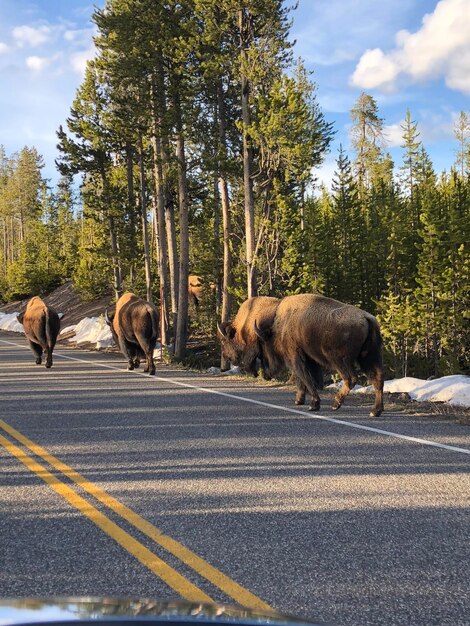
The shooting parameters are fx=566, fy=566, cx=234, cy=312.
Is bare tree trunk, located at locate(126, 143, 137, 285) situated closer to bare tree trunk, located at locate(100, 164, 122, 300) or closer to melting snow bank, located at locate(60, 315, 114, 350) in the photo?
bare tree trunk, located at locate(100, 164, 122, 300)

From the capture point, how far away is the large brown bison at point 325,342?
328 inches

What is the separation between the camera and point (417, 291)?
23.6 meters

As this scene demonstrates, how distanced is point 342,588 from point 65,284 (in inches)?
2135

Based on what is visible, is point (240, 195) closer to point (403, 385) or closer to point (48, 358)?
point (48, 358)

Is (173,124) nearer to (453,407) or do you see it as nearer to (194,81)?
(194,81)

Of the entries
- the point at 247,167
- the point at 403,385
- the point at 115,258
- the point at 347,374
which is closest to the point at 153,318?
the point at 247,167

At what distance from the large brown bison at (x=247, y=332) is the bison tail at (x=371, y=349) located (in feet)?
8.32

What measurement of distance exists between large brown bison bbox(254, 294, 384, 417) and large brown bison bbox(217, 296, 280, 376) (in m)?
0.68

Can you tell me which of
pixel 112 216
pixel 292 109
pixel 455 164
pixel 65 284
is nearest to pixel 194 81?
pixel 292 109

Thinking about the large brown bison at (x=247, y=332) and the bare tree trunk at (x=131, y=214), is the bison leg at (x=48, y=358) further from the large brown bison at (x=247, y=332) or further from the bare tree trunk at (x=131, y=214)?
the bare tree trunk at (x=131, y=214)

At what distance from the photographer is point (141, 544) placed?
12.0ft

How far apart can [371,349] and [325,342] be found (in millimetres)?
705

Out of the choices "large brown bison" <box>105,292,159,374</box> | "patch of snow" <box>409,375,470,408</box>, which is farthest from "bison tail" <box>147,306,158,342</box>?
"patch of snow" <box>409,375,470,408</box>

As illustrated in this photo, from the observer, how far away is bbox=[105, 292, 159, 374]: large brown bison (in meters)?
15.1
